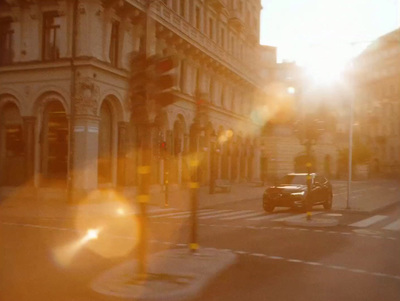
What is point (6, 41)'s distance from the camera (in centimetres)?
2797

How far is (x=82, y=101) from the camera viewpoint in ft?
84.2

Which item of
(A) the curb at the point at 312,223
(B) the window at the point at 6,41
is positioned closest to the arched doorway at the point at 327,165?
(B) the window at the point at 6,41

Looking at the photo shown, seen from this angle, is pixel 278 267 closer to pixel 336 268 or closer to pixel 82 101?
pixel 336 268

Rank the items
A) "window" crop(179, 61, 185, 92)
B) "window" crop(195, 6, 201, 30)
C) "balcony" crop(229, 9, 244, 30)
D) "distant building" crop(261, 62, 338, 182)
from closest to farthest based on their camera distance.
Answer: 1. "window" crop(179, 61, 185, 92)
2. "window" crop(195, 6, 201, 30)
3. "balcony" crop(229, 9, 244, 30)
4. "distant building" crop(261, 62, 338, 182)

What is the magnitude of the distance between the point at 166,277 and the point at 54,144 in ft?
68.0

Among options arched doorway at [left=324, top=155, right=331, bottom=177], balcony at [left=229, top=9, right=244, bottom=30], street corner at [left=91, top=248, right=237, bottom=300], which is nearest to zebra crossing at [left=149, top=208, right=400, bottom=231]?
street corner at [left=91, top=248, right=237, bottom=300]

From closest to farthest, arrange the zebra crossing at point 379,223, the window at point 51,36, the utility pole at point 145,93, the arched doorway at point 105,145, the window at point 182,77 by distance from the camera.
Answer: the utility pole at point 145,93 < the zebra crossing at point 379,223 < the window at point 51,36 < the arched doorway at point 105,145 < the window at point 182,77

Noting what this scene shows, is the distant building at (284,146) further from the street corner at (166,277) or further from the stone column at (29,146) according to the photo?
the street corner at (166,277)

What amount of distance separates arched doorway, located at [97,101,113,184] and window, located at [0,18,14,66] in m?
5.55

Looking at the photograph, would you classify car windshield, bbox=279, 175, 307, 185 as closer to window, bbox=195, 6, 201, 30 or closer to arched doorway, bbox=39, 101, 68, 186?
arched doorway, bbox=39, 101, 68, 186

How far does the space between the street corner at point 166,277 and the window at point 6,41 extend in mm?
21159

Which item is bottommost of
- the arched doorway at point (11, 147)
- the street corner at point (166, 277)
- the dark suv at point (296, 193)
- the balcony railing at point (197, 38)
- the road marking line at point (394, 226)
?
the road marking line at point (394, 226)

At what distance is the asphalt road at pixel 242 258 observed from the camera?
295 inches

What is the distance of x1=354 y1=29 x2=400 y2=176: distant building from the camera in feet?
259
